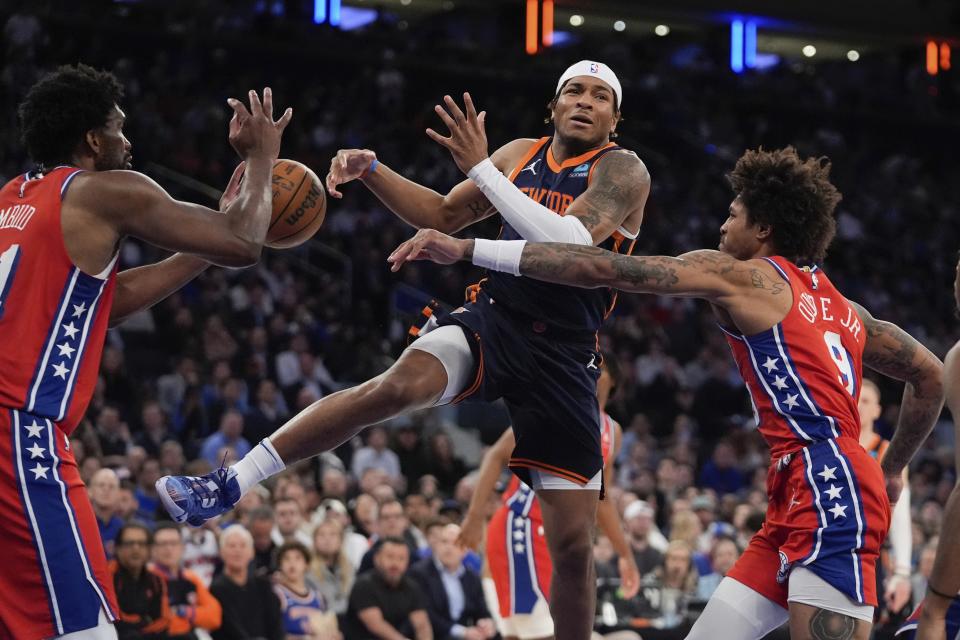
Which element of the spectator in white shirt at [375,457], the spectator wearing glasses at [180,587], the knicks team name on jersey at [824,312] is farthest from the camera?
the spectator in white shirt at [375,457]

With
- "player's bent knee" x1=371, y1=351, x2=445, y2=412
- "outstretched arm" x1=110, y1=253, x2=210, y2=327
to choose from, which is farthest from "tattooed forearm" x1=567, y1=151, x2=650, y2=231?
"outstretched arm" x1=110, y1=253, x2=210, y2=327

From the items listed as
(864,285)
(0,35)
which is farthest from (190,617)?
(864,285)

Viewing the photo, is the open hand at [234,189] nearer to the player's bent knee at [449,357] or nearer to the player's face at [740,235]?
the player's bent knee at [449,357]

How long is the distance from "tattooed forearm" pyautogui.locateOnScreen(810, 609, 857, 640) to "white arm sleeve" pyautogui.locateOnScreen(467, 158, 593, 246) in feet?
5.22

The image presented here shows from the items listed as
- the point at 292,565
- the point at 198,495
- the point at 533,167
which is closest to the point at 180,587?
the point at 292,565

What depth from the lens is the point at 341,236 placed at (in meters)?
17.7

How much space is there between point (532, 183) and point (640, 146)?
59.7ft

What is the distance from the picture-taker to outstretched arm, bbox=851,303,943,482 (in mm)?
4934

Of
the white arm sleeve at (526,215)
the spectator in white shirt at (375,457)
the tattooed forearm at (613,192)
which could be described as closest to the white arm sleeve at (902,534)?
the tattooed forearm at (613,192)

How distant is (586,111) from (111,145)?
6.71 ft

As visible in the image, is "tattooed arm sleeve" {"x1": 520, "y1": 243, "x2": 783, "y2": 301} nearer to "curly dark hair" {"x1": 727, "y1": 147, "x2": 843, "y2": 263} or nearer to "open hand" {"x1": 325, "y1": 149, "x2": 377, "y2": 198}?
"curly dark hair" {"x1": 727, "y1": 147, "x2": 843, "y2": 263}

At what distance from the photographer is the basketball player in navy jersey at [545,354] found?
4957mm

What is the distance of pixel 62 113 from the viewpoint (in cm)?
421

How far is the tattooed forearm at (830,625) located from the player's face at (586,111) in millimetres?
2169
